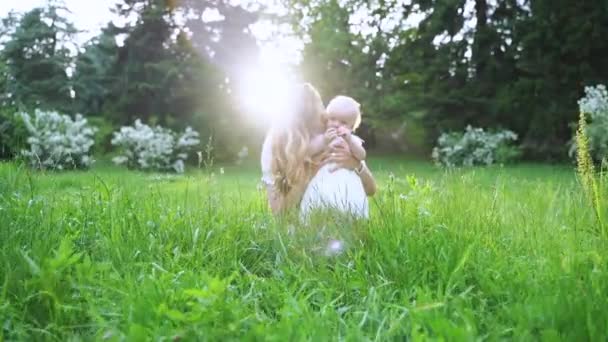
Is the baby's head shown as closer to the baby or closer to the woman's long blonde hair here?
the baby

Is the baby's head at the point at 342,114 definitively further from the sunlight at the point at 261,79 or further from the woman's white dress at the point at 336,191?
the sunlight at the point at 261,79

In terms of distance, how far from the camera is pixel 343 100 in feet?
13.8

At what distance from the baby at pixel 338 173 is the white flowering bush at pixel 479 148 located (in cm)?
1338

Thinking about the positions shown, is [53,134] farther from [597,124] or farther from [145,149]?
[597,124]

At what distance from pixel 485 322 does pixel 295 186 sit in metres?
2.11


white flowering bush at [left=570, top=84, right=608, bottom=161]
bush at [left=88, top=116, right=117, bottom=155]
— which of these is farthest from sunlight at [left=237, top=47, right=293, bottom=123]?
white flowering bush at [left=570, top=84, right=608, bottom=161]

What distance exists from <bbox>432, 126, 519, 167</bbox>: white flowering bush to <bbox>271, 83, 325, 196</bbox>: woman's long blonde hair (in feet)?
44.0

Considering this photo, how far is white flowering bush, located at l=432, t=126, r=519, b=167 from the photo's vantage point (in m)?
17.2

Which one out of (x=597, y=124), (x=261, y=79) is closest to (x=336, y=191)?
(x=597, y=124)

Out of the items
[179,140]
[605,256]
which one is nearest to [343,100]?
[605,256]

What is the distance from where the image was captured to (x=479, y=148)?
57.5 feet

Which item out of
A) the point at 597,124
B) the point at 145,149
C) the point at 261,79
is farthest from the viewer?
the point at 261,79

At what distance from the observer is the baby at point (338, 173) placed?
388 cm

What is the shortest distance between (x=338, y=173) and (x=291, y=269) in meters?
1.23
